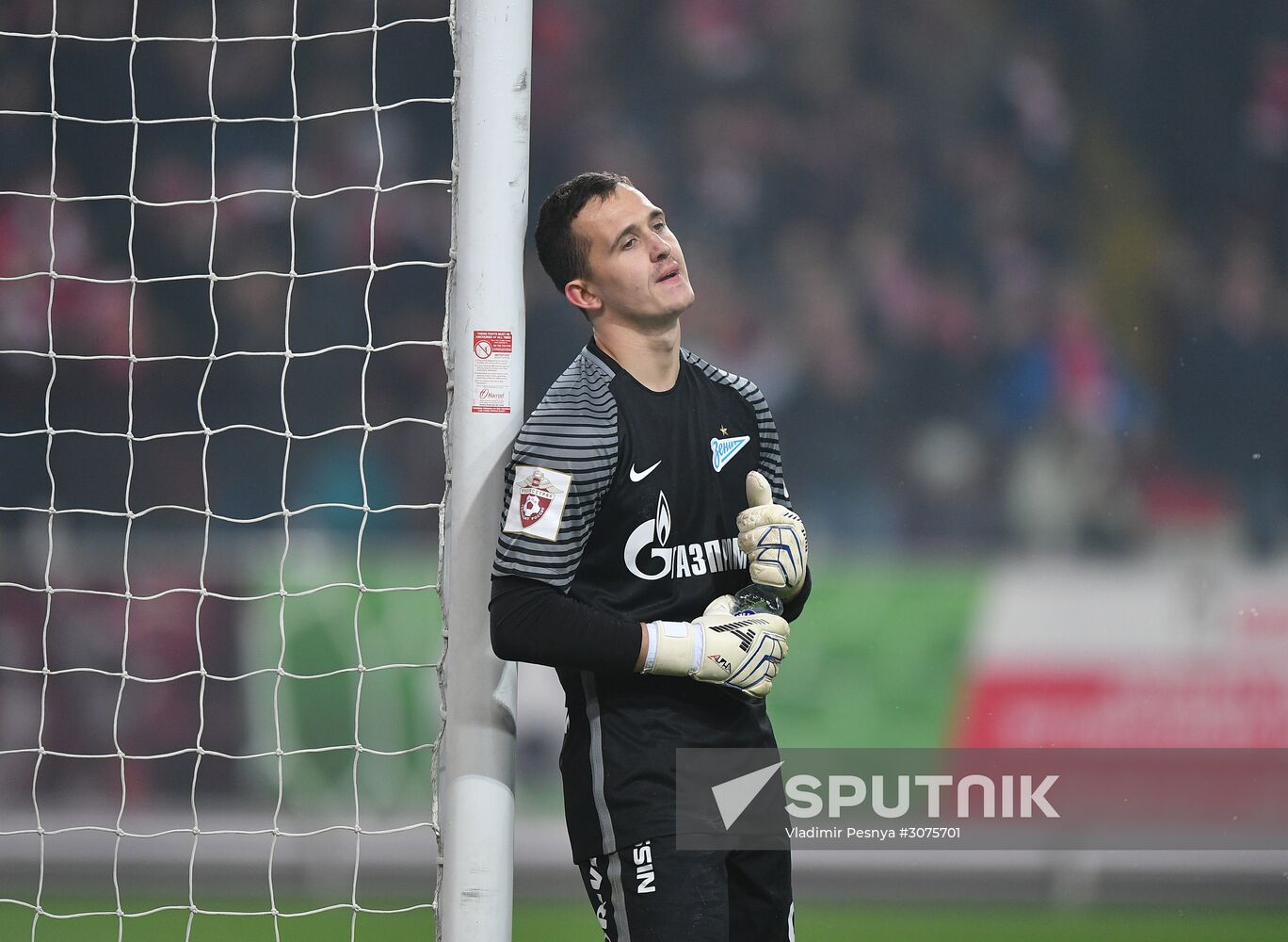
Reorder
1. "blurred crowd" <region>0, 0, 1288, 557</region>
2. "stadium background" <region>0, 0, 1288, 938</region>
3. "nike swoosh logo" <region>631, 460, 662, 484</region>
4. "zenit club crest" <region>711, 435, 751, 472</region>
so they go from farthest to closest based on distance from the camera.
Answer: "blurred crowd" <region>0, 0, 1288, 557</region> → "stadium background" <region>0, 0, 1288, 938</region> → "zenit club crest" <region>711, 435, 751, 472</region> → "nike swoosh logo" <region>631, 460, 662, 484</region>

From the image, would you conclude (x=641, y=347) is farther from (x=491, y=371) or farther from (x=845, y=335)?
(x=845, y=335)

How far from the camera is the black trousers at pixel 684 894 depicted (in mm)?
1746

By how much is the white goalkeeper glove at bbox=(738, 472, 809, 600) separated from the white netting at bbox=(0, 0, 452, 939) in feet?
6.64

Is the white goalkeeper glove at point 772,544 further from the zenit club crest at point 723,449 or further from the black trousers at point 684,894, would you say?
the black trousers at point 684,894

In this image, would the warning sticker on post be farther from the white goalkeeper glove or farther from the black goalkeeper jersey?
the white goalkeeper glove

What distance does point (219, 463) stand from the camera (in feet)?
16.0

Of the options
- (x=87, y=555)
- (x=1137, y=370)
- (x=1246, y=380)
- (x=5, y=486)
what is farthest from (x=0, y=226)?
(x=1246, y=380)

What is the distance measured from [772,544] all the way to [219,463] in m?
3.50

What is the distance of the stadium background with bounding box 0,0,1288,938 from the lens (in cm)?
422

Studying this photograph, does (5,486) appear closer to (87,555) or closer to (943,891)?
(87,555)

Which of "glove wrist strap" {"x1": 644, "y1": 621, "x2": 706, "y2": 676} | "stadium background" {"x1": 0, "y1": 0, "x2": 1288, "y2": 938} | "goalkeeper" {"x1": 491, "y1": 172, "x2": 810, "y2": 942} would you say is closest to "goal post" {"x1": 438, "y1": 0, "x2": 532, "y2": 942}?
"goalkeeper" {"x1": 491, "y1": 172, "x2": 810, "y2": 942}

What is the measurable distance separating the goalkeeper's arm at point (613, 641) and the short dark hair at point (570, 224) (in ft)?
1.63

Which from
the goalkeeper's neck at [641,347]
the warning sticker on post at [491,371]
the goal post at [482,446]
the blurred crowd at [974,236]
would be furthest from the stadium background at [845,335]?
Result: the goalkeeper's neck at [641,347]

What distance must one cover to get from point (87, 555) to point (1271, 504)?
169 inches
